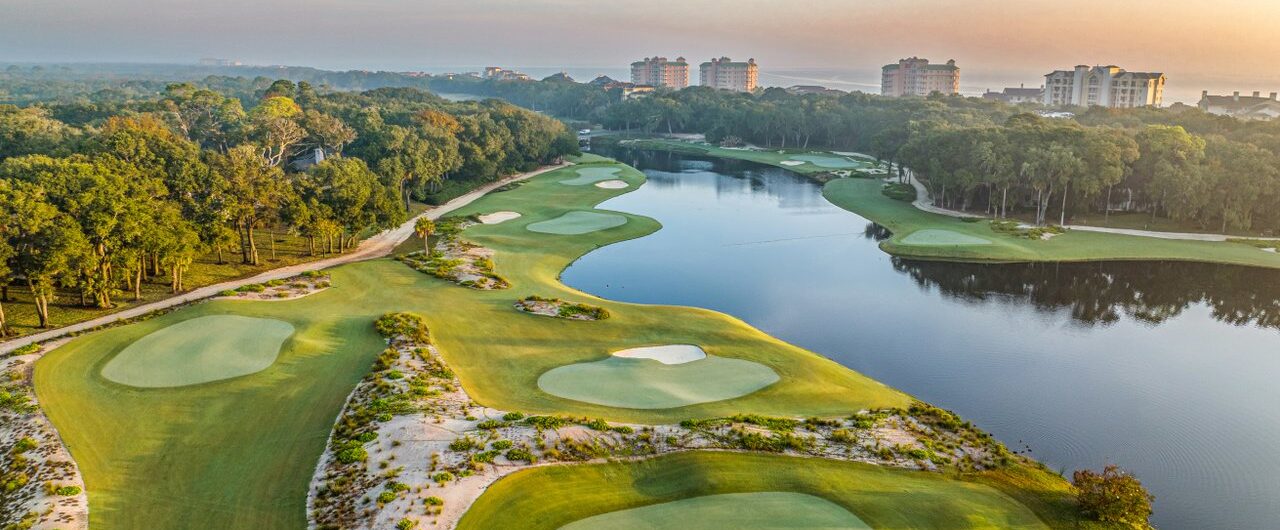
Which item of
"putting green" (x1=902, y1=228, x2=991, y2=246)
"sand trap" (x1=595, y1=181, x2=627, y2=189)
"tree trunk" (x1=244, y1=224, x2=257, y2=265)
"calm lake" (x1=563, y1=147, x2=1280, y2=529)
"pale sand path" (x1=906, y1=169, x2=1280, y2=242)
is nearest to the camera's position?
"calm lake" (x1=563, y1=147, x2=1280, y2=529)

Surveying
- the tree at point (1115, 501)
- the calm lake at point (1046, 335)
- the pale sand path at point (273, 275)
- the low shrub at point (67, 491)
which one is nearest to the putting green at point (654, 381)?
the calm lake at point (1046, 335)

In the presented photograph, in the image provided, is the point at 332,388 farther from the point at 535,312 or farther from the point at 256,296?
the point at 256,296

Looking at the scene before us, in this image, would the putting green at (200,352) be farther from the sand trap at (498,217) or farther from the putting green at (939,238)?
the putting green at (939,238)

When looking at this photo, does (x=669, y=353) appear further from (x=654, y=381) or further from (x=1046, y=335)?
(x=1046, y=335)

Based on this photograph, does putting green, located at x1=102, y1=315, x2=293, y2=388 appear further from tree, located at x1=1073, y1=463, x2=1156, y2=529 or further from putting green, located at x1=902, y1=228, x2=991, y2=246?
putting green, located at x1=902, y1=228, x2=991, y2=246

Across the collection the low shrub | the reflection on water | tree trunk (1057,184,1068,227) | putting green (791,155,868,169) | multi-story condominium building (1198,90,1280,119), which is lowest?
the low shrub

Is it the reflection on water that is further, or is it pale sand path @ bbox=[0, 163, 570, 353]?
the reflection on water

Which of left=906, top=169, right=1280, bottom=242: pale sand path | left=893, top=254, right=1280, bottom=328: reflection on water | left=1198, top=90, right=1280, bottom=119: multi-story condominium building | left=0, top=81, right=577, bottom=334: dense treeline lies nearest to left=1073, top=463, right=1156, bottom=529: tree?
left=893, top=254, right=1280, bottom=328: reflection on water

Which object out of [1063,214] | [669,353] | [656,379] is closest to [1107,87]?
[1063,214]
